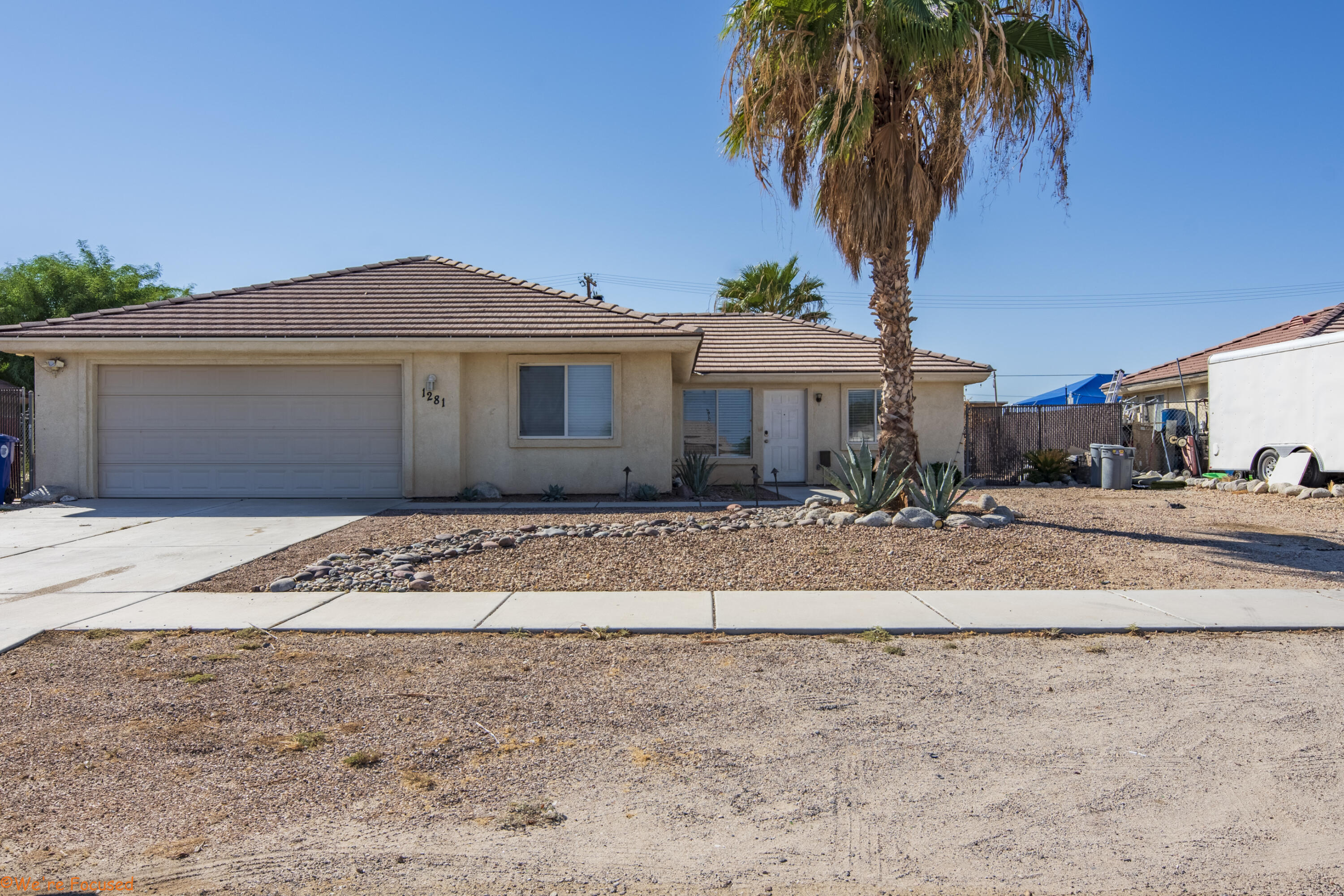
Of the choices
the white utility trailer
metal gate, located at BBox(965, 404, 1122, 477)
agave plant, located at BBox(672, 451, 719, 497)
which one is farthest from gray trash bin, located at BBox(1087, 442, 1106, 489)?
agave plant, located at BBox(672, 451, 719, 497)

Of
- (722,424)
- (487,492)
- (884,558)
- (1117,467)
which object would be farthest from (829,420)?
(884,558)

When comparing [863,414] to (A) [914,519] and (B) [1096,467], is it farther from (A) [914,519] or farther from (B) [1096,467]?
(A) [914,519]

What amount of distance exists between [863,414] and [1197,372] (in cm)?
1088

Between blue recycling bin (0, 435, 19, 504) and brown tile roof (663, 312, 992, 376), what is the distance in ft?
38.6

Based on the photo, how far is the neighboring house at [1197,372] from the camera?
68.9ft

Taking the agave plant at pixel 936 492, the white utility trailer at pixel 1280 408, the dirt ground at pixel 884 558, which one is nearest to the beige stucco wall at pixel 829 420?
the white utility trailer at pixel 1280 408

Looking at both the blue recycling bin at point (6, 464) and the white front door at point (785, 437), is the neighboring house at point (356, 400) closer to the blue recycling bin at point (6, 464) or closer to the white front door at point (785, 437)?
the blue recycling bin at point (6, 464)

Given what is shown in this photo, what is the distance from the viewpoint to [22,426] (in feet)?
49.4

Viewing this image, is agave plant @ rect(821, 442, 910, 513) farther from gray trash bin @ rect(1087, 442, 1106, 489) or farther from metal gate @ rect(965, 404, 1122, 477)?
metal gate @ rect(965, 404, 1122, 477)

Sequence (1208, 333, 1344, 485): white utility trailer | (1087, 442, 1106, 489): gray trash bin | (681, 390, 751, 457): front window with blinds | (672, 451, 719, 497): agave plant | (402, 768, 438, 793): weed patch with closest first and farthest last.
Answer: (402, 768, 438, 793): weed patch < (672, 451, 719, 497): agave plant < (1208, 333, 1344, 485): white utility trailer < (1087, 442, 1106, 489): gray trash bin < (681, 390, 751, 457): front window with blinds

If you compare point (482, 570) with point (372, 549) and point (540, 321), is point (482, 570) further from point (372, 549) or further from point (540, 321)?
point (540, 321)

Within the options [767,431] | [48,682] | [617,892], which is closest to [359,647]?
[48,682]

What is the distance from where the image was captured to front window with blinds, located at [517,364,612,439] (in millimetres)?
14922

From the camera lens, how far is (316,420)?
14.8m
